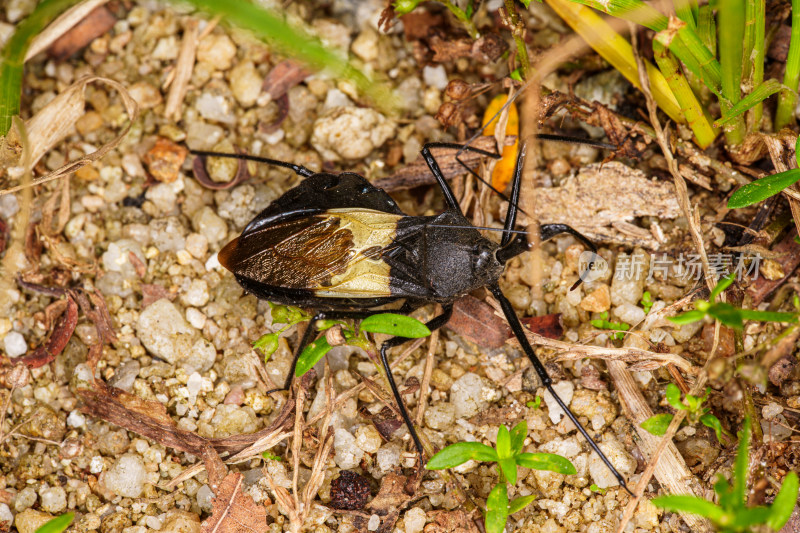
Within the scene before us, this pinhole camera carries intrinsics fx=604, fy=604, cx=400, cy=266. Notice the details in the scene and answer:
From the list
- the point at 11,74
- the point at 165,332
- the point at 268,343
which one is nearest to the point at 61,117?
the point at 11,74

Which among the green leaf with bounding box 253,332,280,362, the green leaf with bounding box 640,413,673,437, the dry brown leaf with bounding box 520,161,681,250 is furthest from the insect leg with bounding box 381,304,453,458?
the green leaf with bounding box 640,413,673,437

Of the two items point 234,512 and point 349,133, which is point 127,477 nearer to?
point 234,512

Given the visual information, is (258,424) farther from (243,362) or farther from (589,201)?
(589,201)

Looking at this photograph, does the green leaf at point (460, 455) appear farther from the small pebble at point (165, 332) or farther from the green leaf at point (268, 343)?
the small pebble at point (165, 332)

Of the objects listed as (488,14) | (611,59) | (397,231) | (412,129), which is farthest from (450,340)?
(488,14)

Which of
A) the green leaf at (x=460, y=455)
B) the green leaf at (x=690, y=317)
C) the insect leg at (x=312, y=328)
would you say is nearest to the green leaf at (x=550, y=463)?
the green leaf at (x=460, y=455)
